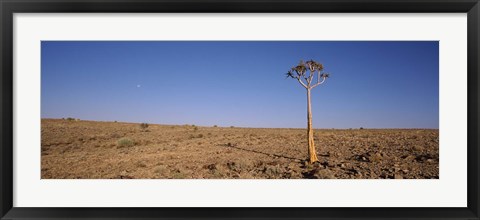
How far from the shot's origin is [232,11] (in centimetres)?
352

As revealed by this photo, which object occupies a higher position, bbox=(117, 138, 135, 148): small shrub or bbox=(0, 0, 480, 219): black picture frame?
bbox=(0, 0, 480, 219): black picture frame

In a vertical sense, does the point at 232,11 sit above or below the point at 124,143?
above

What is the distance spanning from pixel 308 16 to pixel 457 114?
2229mm

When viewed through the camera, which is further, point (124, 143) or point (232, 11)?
point (124, 143)

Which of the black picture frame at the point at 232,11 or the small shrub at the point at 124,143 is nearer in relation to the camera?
the black picture frame at the point at 232,11

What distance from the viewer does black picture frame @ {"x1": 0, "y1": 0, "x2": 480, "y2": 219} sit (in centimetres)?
346

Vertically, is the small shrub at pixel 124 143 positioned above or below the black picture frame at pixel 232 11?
below

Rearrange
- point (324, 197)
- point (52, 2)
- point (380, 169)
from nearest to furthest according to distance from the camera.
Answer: point (52, 2), point (324, 197), point (380, 169)

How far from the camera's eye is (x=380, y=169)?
23.4ft

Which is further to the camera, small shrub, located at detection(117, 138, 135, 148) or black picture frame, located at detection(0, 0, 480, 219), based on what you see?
small shrub, located at detection(117, 138, 135, 148)

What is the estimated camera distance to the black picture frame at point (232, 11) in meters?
3.46

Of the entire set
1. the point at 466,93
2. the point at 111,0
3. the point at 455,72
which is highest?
the point at 111,0

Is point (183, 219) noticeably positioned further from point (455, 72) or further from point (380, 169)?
point (380, 169)

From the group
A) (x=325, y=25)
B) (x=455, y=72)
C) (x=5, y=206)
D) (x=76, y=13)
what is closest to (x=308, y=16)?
(x=325, y=25)
